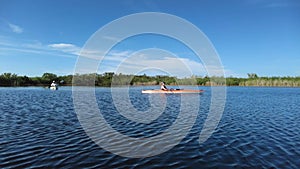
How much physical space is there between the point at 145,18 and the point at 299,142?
10748mm

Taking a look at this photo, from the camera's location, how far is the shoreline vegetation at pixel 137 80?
88.2 m

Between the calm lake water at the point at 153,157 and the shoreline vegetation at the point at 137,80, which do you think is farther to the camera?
the shoreline vegetation at the point at 137,80

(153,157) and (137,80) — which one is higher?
(137,80)

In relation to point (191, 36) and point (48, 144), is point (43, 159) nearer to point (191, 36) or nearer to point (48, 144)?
point (48, 144)

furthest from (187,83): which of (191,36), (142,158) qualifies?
(142,158)

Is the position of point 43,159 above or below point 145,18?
below

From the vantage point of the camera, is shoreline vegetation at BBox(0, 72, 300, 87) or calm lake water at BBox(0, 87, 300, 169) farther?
shoreline vegetation at BBox(0, 72, 300, 87)

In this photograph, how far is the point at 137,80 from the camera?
90.5 m

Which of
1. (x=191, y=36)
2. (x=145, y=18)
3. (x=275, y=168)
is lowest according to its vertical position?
(x=275, y=168)

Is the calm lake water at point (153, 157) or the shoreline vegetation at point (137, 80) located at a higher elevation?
the shoreline vegetation at point (137, 80)

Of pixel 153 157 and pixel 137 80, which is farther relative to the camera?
pixel 137 80

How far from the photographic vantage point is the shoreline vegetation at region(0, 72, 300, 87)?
88.2 metres

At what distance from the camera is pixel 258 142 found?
10297 millimetres

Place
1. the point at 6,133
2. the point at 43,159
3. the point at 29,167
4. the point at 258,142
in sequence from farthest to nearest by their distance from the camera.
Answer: the point at 6,133
the point at 258,142
the point at 43,159
the point at 29,167
